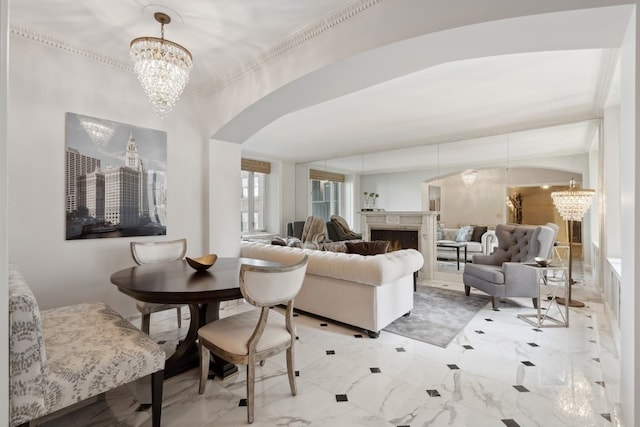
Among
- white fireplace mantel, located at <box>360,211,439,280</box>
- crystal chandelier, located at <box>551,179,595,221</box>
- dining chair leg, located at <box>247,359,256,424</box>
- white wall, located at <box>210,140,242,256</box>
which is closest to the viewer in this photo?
dining chair leg, located at <box>247,359,256,424</box>

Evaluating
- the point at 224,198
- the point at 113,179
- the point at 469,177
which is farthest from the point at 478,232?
the point at 113,179

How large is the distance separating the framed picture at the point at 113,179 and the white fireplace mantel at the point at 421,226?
4257 millimetres

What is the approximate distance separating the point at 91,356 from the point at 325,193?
23.4ft

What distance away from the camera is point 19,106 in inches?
101

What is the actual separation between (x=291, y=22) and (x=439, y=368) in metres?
3.02

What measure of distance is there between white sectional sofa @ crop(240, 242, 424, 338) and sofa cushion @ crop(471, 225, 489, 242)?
10.1 feet

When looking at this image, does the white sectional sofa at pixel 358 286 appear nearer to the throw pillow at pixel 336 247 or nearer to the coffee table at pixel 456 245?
the throw pillow at pixel 336 247

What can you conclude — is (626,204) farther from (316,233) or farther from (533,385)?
(316,233)

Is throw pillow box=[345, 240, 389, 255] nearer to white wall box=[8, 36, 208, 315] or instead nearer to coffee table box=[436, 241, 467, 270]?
white wall box=[8, 36, 208, 315]

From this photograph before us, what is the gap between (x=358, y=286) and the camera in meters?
3.05

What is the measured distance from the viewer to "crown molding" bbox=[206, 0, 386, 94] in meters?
2.17

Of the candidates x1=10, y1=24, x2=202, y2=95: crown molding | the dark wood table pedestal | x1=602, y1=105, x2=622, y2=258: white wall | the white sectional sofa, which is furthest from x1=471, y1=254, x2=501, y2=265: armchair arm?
→ x1=10, y1=24, x2=202, y2=95: crown molding

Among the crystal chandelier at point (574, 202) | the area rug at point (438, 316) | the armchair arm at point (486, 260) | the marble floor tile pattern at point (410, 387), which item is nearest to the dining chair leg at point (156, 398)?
the marble floor tile pattern at point (410, 387)

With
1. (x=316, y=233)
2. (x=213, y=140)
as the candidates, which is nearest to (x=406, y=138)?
(x=316, y=233)
